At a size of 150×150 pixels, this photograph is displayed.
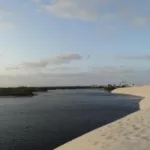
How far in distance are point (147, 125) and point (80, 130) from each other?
45.0 feet

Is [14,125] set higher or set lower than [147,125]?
lower

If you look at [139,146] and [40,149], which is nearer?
[139,146]

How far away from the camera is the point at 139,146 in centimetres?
1338

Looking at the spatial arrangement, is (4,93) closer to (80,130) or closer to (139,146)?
(80,130)

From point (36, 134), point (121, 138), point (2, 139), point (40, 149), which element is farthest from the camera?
point (36, 134)

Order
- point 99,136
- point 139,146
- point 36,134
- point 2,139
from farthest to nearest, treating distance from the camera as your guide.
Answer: point 36,134 < point 2,139 < point 99,136 < point 139,146

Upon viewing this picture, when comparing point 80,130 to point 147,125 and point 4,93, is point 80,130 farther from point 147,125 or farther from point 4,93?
point 4,93

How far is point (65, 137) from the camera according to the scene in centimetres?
2656

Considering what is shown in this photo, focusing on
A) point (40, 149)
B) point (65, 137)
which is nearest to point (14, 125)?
point (65, 137)

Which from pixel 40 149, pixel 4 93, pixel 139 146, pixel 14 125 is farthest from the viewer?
pixel 4 93

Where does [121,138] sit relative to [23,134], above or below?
above

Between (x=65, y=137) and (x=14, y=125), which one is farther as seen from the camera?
(x=14, y=125)

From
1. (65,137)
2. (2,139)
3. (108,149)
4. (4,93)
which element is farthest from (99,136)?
(4,93)

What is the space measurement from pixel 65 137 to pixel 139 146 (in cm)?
1396
